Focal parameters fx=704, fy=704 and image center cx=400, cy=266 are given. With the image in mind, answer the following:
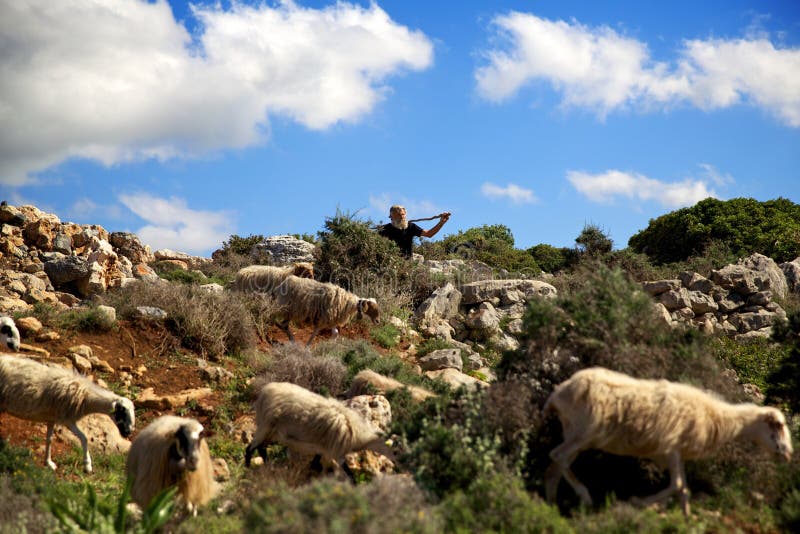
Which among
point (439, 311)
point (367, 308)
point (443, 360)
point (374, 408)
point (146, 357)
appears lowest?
point (374, 408)

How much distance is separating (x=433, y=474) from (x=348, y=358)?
5.71 meters

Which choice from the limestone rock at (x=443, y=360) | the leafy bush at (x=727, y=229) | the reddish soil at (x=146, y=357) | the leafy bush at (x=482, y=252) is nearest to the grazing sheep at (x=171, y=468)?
the reddish soil at (x=146, y=357)

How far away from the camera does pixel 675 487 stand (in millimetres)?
6602

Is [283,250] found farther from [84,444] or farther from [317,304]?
[84,444]

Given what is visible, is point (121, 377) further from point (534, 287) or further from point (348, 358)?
point (534, 287)

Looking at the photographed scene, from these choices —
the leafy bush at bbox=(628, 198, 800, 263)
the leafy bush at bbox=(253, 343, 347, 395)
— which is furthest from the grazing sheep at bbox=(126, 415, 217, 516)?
the leafy bush at bbox=(628, 198, 800, 263)

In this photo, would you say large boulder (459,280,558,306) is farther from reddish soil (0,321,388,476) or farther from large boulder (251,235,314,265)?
reddish soil (0,321,388,476)

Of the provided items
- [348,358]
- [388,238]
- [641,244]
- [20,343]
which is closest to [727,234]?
[641,244]

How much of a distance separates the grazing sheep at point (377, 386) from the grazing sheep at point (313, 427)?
61.6 inches

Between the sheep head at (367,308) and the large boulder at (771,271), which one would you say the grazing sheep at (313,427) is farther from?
the large boulder at (771,271)

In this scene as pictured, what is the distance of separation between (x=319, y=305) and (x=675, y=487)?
9.00 metres

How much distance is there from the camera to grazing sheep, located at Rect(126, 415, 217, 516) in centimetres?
744

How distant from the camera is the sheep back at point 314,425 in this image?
820 cm

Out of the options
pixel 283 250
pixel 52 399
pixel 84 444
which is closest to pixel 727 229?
pixel 283 250
